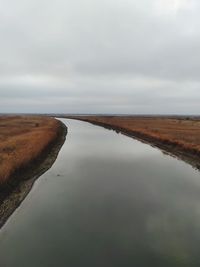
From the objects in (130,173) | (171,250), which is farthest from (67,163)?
(171,250)

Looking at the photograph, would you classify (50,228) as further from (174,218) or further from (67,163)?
(67,163)

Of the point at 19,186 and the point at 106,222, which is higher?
the point at 106,222

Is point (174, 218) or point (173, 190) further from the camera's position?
point (173, 190)

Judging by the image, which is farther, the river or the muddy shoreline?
the muddy shoreline

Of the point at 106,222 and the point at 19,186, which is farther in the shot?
the point at 19,186

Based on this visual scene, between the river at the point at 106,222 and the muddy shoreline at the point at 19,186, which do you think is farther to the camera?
the muddy shoreline at the point at 19,186

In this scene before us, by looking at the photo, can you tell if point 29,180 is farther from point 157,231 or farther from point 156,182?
point 157,231

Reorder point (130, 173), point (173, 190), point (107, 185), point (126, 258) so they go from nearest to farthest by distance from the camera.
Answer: point (126, 258)
point (173, 190)
point (107, 185)
point (130, 173)

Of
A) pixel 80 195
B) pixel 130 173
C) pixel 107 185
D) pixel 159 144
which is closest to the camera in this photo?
pixel 80 195
